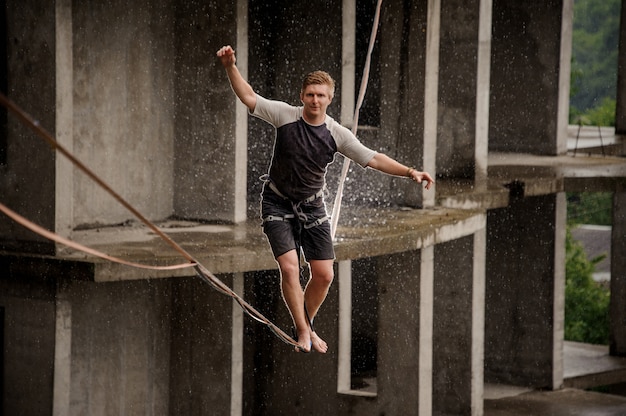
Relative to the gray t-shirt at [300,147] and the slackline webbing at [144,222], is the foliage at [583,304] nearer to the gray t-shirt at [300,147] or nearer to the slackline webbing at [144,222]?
the slackline webbing at [144,222]

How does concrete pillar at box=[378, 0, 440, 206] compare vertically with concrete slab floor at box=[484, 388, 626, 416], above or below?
above

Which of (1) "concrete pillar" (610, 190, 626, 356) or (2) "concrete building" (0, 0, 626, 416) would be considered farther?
(1) "concrete pillar" (610, 190, 626, 356)

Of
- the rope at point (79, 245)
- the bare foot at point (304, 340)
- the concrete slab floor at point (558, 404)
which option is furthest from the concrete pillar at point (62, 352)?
the concrete slab floor at point (558, 404)

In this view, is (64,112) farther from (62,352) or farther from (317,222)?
(317,222)

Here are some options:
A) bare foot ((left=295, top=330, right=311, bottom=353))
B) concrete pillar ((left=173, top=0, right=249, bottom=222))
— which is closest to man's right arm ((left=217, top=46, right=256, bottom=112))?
bare foot ((left=295, top=330, right=311, bottom=353))

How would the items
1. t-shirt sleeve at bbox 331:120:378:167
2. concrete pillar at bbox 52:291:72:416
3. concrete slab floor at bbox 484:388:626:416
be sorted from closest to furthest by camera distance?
t-shirt sleeve at bbox 331:120:378:167 < concrete pillar at bbox 52:291:72:416 < concrete slab floor at bbox 484:388:626:416

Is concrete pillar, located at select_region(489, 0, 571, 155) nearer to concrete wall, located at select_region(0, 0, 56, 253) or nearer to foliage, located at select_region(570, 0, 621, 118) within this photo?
concrete wall, located at select_region(0, 0, 56, 253)

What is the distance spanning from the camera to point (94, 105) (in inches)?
621

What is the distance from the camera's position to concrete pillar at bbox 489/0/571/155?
84.2 ft

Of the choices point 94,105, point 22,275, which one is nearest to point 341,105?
point 94,105

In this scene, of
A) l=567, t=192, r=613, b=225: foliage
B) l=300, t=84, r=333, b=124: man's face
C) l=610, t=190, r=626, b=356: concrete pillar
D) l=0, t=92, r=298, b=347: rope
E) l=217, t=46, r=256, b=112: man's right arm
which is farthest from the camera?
l=567, t=192, r=613, b=225: foliage

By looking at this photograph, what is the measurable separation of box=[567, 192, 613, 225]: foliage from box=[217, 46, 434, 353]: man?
168 feet

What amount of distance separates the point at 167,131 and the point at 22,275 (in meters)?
3.23

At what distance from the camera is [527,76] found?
2598 centimetres
